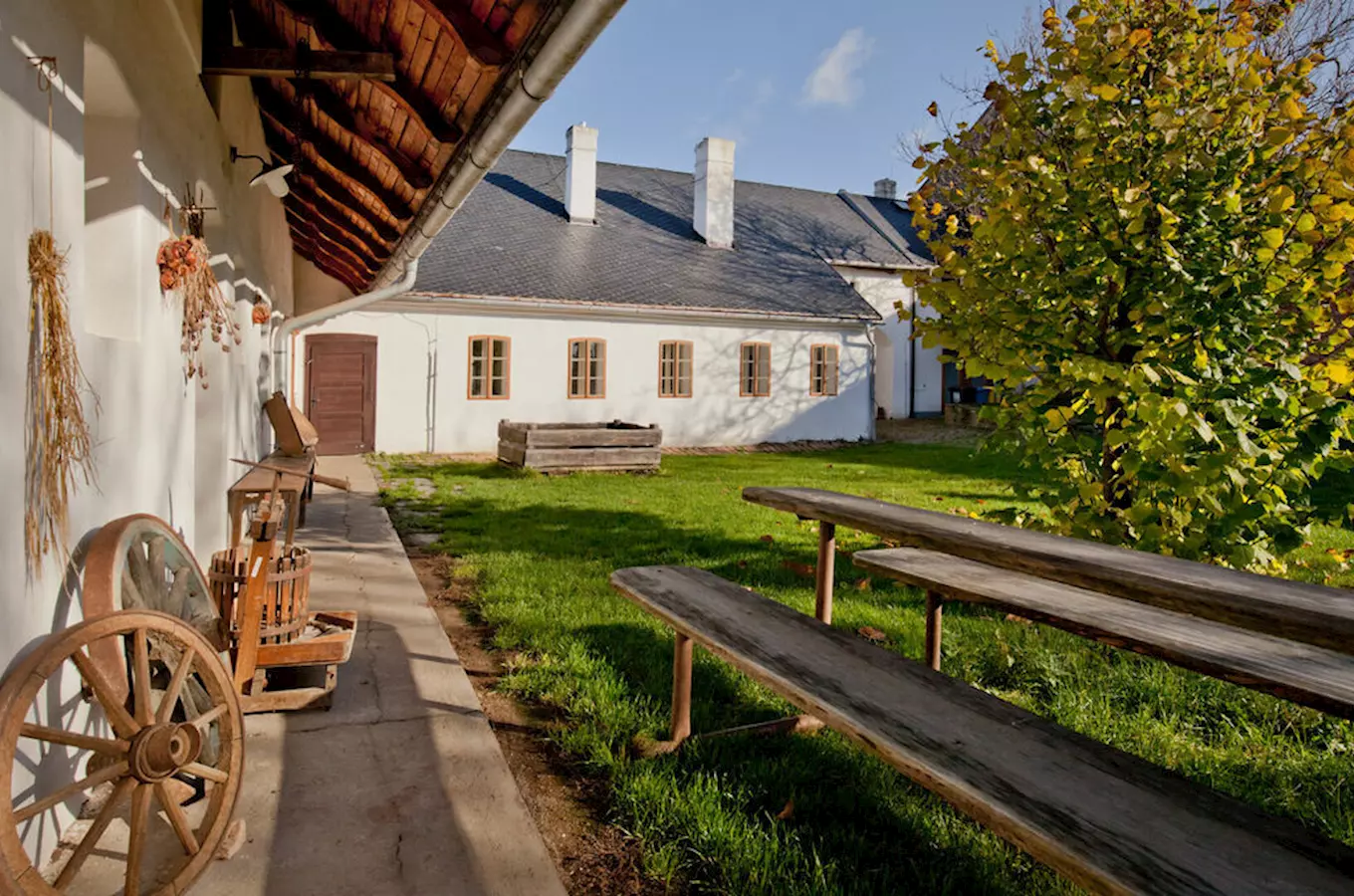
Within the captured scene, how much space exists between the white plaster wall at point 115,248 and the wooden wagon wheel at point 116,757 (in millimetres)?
153

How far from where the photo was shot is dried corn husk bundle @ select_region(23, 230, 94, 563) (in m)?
2.45

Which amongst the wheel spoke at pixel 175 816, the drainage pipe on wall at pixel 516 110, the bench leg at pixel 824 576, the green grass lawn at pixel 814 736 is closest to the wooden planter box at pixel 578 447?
the drainage pipe on wall at pixel 516 110

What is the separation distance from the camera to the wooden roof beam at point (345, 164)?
632cm

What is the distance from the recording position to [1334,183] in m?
3.94

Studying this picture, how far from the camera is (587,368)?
18.0m

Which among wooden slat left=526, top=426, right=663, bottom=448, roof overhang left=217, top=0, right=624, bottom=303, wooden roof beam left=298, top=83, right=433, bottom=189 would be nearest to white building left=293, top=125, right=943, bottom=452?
wooden slat left=526, top=426, right=663, bottom=448

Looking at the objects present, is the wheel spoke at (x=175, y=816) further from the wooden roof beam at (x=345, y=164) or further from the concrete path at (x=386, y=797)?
the wooden roof beam at (x=345, y=164)

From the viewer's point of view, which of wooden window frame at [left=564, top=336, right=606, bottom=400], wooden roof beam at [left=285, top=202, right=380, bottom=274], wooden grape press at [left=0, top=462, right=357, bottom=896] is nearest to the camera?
wooden grape press at [left=0, top=462, right=357, bottom=896]

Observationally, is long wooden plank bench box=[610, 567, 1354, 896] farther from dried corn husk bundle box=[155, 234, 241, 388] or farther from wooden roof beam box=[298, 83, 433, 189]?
wooden roof beam box=[298, 83, 433, 189]

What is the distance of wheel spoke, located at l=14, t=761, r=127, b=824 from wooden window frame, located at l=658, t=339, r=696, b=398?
55.1 feet

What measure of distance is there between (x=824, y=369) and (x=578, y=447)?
9.07 metres

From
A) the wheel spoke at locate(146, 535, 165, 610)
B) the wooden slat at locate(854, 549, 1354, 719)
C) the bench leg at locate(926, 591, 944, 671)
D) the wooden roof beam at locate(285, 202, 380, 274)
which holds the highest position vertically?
the wooden roof beam at locate(285, 202, 380, 274)

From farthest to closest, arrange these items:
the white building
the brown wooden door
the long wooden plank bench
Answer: the white building → the brown wooden door → the long wooden plank bench

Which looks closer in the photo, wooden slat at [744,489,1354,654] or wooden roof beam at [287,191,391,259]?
wooden slat at [744,489,1354,654]
